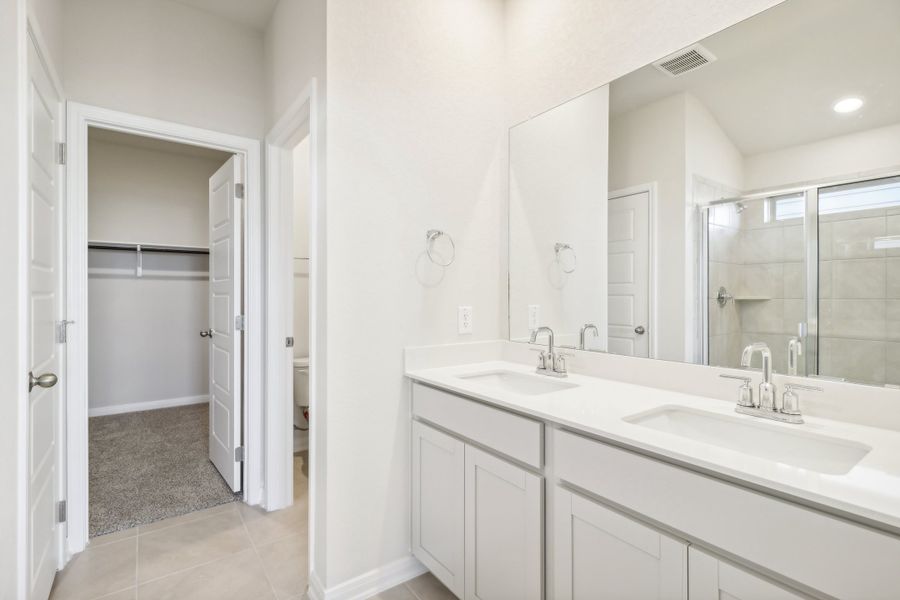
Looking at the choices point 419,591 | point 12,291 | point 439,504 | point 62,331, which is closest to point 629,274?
point 439,504

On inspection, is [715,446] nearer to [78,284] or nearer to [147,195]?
[78,284]

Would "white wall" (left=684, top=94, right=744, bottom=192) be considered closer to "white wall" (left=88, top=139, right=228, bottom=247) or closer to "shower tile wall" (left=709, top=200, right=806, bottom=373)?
"shower tile wall" (left=709, top=200, right=806, bottom=373)

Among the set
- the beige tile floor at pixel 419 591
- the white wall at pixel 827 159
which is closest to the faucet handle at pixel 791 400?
the white wall at pixel 827 159

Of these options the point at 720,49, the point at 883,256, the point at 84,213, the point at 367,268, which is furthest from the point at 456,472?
the point at 84,213

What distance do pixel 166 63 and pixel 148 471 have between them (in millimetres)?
2514

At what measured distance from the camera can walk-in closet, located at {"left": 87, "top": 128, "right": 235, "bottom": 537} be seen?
4.24m

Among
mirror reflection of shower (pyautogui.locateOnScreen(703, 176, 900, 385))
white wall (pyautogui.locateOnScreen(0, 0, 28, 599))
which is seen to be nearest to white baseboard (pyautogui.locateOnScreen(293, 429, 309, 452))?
white wall (pyautogui.locateOnScreen(0, 0, 28, 599))

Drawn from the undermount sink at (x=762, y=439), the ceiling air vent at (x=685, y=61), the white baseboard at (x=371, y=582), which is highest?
the ceiling air vent at (x=685, y=61)

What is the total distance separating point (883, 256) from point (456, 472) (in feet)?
4.57

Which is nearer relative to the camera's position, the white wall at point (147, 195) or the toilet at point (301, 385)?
the toilet at point (301, 385)

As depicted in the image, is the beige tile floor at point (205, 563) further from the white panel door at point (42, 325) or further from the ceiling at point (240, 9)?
the ceiling at point (240, 9)

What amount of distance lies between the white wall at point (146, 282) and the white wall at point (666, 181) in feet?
14.8

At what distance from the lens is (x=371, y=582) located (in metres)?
1.80

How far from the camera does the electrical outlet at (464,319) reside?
2084 millimetres
